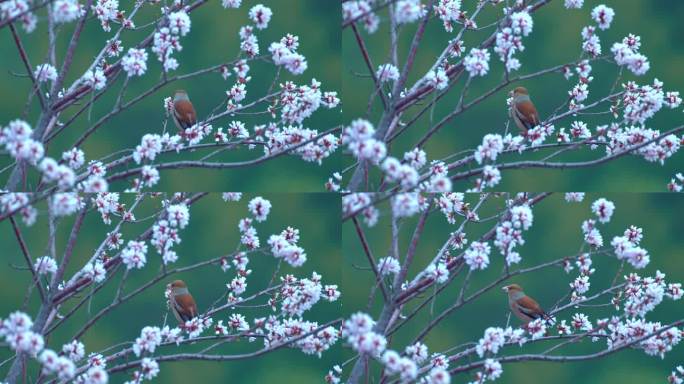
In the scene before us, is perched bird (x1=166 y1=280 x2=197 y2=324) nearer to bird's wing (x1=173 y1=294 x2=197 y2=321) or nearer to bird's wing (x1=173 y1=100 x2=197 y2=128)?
bird's wing (x1=173 y1=294 x2=197 y2=321)

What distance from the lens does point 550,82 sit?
4.82m

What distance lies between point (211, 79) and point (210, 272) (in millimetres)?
938

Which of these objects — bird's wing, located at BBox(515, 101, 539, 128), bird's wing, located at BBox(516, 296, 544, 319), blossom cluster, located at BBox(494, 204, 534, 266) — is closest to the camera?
blossom cluster, located at BBox(494, 204, 534, 266)

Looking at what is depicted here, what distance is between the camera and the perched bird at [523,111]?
4.71m

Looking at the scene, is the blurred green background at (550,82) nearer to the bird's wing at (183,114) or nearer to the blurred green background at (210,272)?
the blurred green background at (210,272)

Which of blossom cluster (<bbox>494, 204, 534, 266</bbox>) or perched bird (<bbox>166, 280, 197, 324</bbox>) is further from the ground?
blossom cluster (<bbox>494, 204, 534, 266</bbox>)

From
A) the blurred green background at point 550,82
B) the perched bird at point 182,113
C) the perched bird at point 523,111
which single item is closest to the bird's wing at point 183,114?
the perched bird at point 182,113

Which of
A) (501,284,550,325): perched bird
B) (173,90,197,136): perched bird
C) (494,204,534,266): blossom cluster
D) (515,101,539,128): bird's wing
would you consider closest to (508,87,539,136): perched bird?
(515,101,539,128): bird's wing

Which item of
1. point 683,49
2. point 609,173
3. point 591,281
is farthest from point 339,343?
point 683,49

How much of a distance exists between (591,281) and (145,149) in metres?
2.14

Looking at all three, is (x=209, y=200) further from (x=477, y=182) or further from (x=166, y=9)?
(x=477, y=182)

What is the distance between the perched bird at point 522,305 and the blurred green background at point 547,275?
5 cm

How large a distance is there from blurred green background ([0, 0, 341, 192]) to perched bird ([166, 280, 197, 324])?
492mm

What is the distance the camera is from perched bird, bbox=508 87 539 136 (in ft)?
15.5
